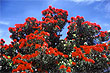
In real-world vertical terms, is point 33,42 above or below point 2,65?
above

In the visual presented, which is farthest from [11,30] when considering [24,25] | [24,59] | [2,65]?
[24,59]

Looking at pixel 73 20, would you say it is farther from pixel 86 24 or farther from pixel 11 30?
pixel 11 30

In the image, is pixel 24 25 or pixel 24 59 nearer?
pixel 24 59

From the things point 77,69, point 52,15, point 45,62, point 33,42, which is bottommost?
point 77,69

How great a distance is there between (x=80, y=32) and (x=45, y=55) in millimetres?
4321

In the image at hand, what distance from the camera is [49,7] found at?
1142cm

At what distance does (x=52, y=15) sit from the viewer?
1127 centimetres

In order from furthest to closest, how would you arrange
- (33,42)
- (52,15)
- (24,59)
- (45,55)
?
1. (52,15)
2. (33,42)
3. (24,59)
4. (45,55)

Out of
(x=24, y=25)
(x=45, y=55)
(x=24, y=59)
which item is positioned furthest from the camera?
(x=24, y=25)

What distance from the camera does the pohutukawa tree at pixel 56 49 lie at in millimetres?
7321

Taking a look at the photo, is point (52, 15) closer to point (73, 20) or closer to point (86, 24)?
point (73, 20)

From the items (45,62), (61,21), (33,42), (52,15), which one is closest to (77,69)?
(45,62)

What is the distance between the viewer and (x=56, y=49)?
25.9ft

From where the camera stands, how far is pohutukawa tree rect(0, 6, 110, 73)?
24.0 feet
